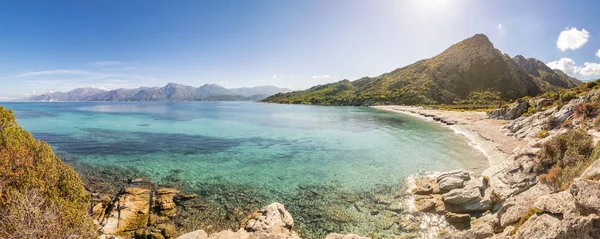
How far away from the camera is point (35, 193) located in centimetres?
1101

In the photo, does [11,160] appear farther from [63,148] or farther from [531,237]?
[63,148]

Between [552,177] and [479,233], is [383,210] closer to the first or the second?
[479,233]

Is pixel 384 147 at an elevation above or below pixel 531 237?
below

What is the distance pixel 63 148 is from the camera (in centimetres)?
4325

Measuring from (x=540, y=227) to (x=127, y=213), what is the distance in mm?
24922

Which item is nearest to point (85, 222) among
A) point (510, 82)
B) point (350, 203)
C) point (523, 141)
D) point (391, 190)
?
point (350, 203)

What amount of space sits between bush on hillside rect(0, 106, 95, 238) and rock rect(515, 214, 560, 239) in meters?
18.3

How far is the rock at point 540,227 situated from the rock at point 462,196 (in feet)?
35.3

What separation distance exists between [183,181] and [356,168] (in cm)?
2064

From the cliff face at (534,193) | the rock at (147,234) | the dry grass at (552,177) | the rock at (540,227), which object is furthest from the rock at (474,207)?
the rock at (147,234)

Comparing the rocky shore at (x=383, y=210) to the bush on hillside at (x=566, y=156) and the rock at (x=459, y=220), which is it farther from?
the bush on hillside at (x=566, y=156)

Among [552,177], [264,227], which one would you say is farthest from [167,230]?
[552,177]

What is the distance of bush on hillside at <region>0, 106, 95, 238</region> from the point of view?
994cm

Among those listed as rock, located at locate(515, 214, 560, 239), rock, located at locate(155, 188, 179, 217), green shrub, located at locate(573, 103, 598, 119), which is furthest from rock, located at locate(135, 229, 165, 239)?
green shrub, located at locate(573, 103, 598, 119)
